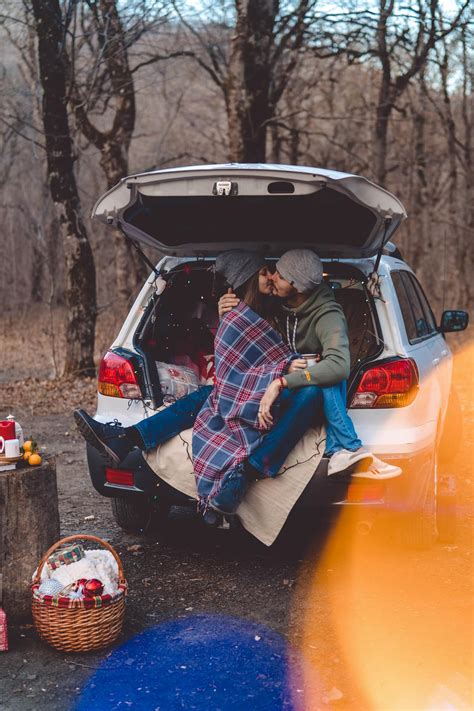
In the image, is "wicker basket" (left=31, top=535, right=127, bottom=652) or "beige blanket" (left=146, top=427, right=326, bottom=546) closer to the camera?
"wicker basket" (left=31, top=535, right=127, bottom=652)

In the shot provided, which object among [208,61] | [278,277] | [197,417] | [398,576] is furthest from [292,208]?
[208,61]

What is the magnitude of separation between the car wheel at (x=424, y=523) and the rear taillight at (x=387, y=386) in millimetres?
514

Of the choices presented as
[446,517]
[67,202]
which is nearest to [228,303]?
[446,517]

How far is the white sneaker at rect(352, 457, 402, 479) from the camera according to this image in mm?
4246

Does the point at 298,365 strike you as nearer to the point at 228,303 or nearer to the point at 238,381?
the point at 238,381

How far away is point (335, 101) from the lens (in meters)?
25.5

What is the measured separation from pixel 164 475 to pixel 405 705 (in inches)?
72.6

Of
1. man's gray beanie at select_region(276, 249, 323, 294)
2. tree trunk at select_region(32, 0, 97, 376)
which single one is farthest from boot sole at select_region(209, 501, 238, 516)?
tree trunk at select_region(32, 0, 97, 376)

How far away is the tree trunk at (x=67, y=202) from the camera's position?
12.1m

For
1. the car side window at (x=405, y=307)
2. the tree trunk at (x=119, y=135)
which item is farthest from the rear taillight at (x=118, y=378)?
the tree trunk at (x=119, y=135)

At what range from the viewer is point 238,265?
16.1 ft

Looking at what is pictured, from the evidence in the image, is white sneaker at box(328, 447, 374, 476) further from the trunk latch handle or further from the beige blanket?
the trunk latch handle

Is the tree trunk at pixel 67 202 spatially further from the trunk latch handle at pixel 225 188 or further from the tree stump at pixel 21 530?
the tree stump at pixel 21 530

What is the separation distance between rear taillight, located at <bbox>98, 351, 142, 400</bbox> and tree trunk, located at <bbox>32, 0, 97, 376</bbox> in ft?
24.8
